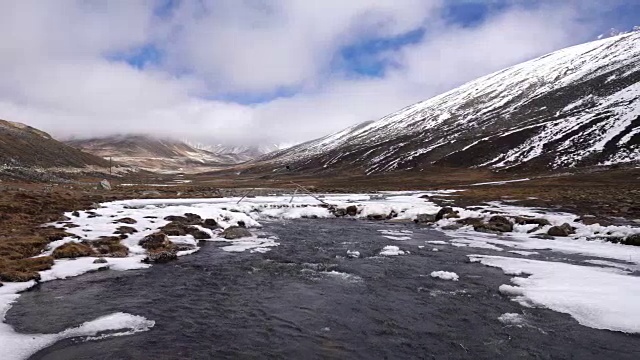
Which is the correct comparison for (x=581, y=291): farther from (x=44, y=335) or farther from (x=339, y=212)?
(x=339, y=212)

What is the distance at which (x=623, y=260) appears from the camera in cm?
2245

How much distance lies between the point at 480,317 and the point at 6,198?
41.6 metres

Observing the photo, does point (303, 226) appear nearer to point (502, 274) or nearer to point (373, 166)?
point (502, 274)

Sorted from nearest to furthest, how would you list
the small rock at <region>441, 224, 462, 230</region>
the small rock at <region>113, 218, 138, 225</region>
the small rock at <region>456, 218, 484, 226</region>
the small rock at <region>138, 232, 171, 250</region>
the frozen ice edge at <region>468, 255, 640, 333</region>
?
the frozen ice edge at <region>468, 255, 640, 333</region> → the small rock at <region>138, 232, 171, 250</region> → the small rock at <region>113, 218, 138, 225</region> → the small rock at <region>456, 218, 484, 226</region> → the small rock at <region>441, 224, 462, 230</region>

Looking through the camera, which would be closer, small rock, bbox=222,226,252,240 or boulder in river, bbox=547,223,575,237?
boulder in river, bbox=547,223,575,237

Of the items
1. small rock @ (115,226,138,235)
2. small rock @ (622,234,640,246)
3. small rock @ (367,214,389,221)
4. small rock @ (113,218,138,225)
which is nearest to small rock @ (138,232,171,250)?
small rock @ (115,226,138,235)

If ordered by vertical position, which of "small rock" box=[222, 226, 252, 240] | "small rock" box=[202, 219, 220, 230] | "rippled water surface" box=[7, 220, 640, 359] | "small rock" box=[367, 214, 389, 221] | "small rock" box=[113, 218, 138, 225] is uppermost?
"small rock" box=[113, 218, 138, 225]

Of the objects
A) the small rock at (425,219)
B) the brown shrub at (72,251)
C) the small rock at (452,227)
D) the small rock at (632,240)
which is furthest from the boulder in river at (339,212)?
the brown shrub at (72,251)

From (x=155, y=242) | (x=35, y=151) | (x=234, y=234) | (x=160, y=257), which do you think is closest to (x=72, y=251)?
(x=160, y=257)

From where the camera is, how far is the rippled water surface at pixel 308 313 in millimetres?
12312

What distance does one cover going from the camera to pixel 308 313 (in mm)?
15453

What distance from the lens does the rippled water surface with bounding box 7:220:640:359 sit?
1231 centimetres

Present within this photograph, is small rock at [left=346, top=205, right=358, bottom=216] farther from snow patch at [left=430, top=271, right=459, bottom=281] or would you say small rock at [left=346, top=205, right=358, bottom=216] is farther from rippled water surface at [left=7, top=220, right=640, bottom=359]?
snow patch at [left=430, top=271, right=459, bottom=281]

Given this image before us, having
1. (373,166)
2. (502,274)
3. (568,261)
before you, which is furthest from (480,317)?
(373,166)
